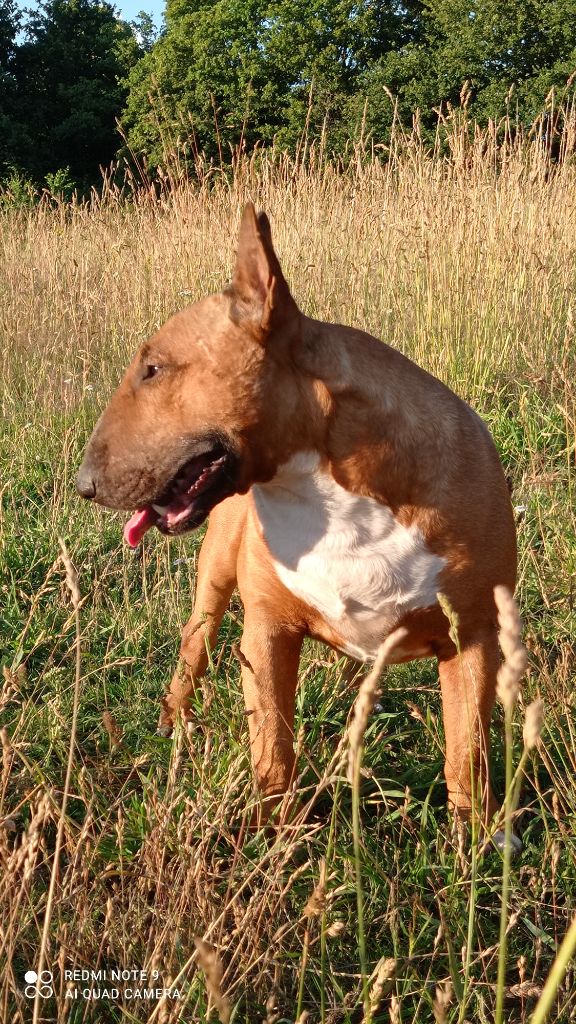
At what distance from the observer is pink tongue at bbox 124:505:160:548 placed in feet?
8.07

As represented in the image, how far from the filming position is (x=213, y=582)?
3.09 meters

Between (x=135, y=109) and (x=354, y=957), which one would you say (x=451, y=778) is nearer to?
(x=354, y=957)

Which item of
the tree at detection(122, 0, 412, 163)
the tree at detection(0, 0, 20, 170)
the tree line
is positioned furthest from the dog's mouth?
the tree at detection(0, 0, 20, 170)

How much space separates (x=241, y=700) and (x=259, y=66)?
95.1 ft

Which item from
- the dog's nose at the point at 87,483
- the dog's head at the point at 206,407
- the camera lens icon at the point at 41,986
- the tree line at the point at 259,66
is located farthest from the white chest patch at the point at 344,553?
the tree line at the point at 259,66

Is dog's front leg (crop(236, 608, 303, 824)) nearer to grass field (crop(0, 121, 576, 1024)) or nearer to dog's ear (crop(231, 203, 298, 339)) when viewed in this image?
grass field (crop(0, 121, 576, 1024))

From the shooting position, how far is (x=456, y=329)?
5055 mm

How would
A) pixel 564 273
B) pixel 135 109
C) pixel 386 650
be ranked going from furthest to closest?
pixel 135 109
pixel 564 273
pixel 386 650

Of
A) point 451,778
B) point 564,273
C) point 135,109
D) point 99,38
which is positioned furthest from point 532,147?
point 99,38

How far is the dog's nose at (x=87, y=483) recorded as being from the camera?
2402 millimetres

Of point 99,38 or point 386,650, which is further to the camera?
point 99,38

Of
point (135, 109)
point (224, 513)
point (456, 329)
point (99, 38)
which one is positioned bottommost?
point (224, 513)

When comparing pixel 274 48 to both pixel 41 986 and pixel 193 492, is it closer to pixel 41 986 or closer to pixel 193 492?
pixel 193 492

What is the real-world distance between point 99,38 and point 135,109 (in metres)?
9.56
